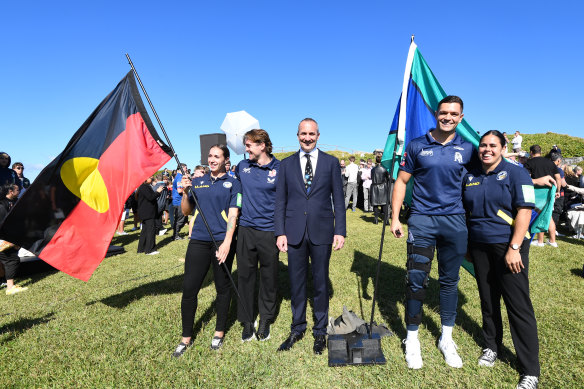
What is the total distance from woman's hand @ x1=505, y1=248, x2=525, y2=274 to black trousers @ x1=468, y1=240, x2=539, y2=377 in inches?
2.8

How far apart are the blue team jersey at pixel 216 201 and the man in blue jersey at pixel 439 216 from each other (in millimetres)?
1919

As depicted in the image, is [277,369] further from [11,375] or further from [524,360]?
[11,375]

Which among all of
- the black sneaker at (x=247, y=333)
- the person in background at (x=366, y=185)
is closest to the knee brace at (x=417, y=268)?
the black sneaker at (x=247, y=333)

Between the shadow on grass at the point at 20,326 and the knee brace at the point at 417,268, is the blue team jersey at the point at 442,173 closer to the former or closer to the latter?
the knee brace at the point at 417,268

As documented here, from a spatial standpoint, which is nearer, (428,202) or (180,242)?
(428,202)

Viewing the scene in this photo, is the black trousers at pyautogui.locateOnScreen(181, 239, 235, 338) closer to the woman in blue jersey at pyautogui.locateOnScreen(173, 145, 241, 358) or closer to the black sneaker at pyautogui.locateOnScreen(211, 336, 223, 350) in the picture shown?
the woman in blue jersey at pyautogui.locateOnScreen(173, 145, 241, 358)

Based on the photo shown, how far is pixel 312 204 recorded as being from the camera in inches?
125

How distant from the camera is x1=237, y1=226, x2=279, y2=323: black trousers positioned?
349 centimetres

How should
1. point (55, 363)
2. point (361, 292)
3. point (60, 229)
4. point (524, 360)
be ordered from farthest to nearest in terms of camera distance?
point (361, 292) → point (60, 229) → point (55, 363) → point (524, 360)

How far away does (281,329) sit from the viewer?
378 cm

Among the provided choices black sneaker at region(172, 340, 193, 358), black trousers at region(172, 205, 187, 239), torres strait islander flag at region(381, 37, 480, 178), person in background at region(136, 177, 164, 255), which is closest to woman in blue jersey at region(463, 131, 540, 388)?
torres strait islander flag at region(381, 37, 480, 178)

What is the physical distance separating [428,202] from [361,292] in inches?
98.1

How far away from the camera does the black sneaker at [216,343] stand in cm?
336

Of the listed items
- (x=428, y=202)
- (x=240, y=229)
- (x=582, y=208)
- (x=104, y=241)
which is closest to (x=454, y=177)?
(x=428, y=202)
